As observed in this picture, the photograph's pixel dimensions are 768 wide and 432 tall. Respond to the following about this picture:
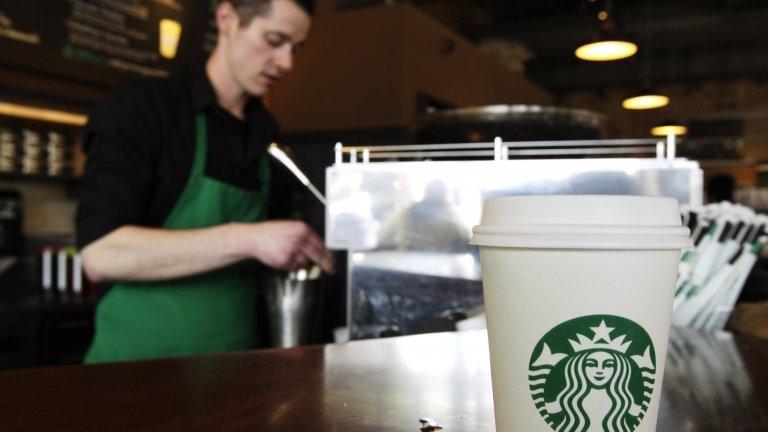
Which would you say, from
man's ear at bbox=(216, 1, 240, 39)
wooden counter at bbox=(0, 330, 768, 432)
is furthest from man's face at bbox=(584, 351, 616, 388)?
man's ear at bbox=(216, 1, 240, 39)

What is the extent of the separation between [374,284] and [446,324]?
0.52ft

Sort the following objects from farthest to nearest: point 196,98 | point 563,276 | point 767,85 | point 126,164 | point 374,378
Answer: point 767,85 → point 196,98 → point 126,164 → point 374,378 → point 563,276

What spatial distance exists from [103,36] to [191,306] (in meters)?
1.91

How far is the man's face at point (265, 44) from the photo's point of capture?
5.13ft

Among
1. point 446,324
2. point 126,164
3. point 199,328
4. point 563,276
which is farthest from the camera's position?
point 199,328

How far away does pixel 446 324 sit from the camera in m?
1.07

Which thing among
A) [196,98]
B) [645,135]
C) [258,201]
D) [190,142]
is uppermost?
[645,135]

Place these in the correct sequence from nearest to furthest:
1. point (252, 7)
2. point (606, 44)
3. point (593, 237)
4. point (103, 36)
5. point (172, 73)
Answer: point (593, 237)
point (252, 7)
point (103, 36)
point (172, 73)
point (606, 44)

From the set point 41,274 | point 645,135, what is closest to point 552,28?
point 645,135

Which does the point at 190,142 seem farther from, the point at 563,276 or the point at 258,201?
the point at 563,276

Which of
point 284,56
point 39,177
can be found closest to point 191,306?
point 284,56

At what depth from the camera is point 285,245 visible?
125 centimetres

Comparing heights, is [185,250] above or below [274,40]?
below

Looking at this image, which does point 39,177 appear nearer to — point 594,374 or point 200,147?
point 200,147
